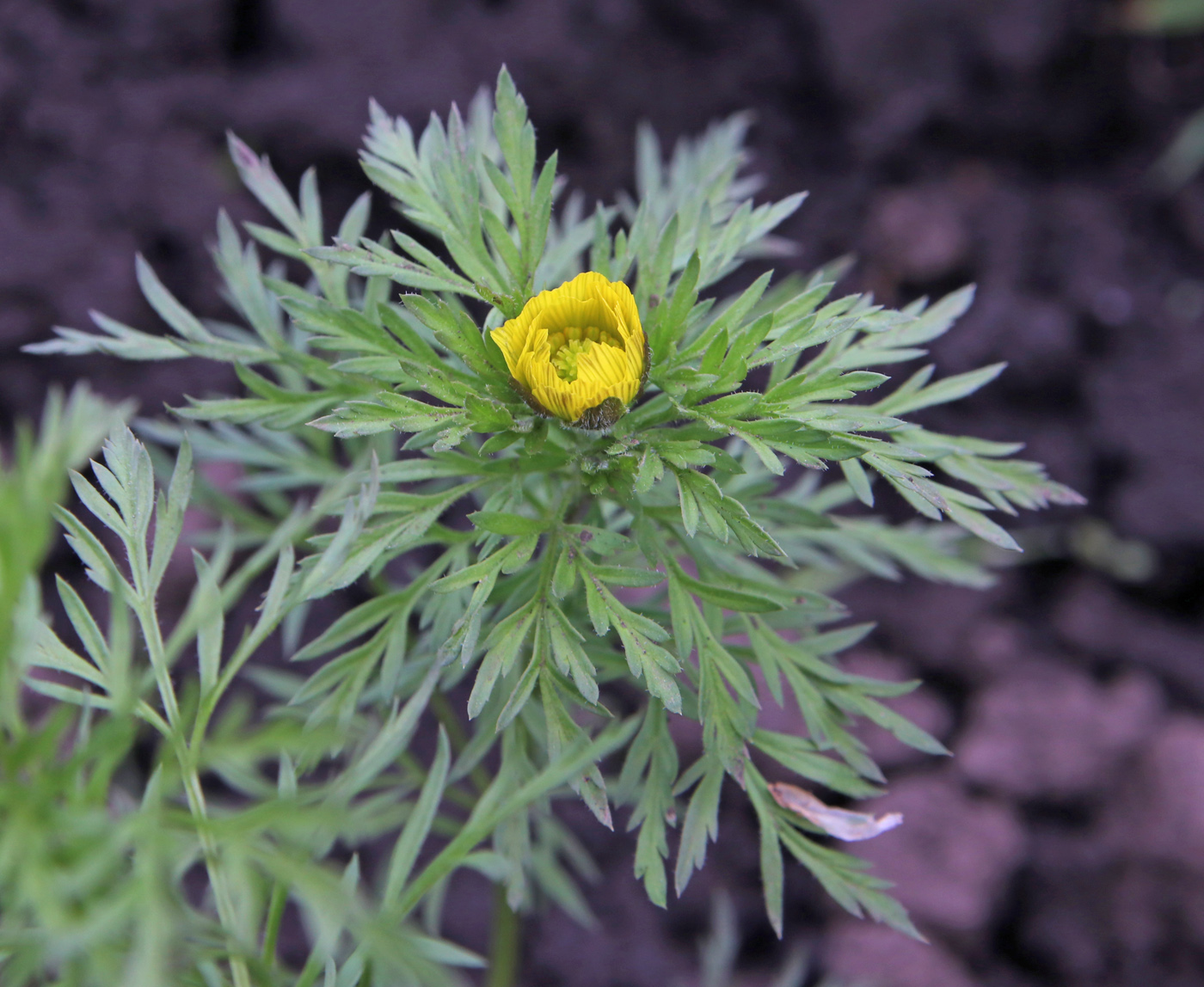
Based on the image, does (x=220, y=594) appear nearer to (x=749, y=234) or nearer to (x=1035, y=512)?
(x=749, y=234)

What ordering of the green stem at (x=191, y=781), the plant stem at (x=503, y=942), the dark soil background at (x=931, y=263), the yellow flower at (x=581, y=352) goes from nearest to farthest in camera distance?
the green stem at (x=191, y=781)
the yellow flower at (x=581, y=352)
the plant stem at (x=503, y=942)
the dark soil background at (x=931, y=263)

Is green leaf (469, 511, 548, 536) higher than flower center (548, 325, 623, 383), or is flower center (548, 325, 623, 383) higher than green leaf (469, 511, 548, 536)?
flower center (548, 325, 623, 383)

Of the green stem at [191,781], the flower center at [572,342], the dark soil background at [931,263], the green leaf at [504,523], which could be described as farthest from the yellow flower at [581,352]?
the dark soil background at [931,263]

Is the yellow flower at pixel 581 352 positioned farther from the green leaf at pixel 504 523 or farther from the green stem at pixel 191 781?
the green stem at pixel 191 781

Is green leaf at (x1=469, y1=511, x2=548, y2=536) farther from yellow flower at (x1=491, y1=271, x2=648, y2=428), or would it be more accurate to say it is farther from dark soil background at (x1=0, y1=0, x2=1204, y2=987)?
dark soil background at (x1=0, y1=0, x2=1204, y2=987)

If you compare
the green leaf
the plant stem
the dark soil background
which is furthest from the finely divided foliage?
the dark soil background

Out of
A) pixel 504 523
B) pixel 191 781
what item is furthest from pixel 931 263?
pixel 191 781
